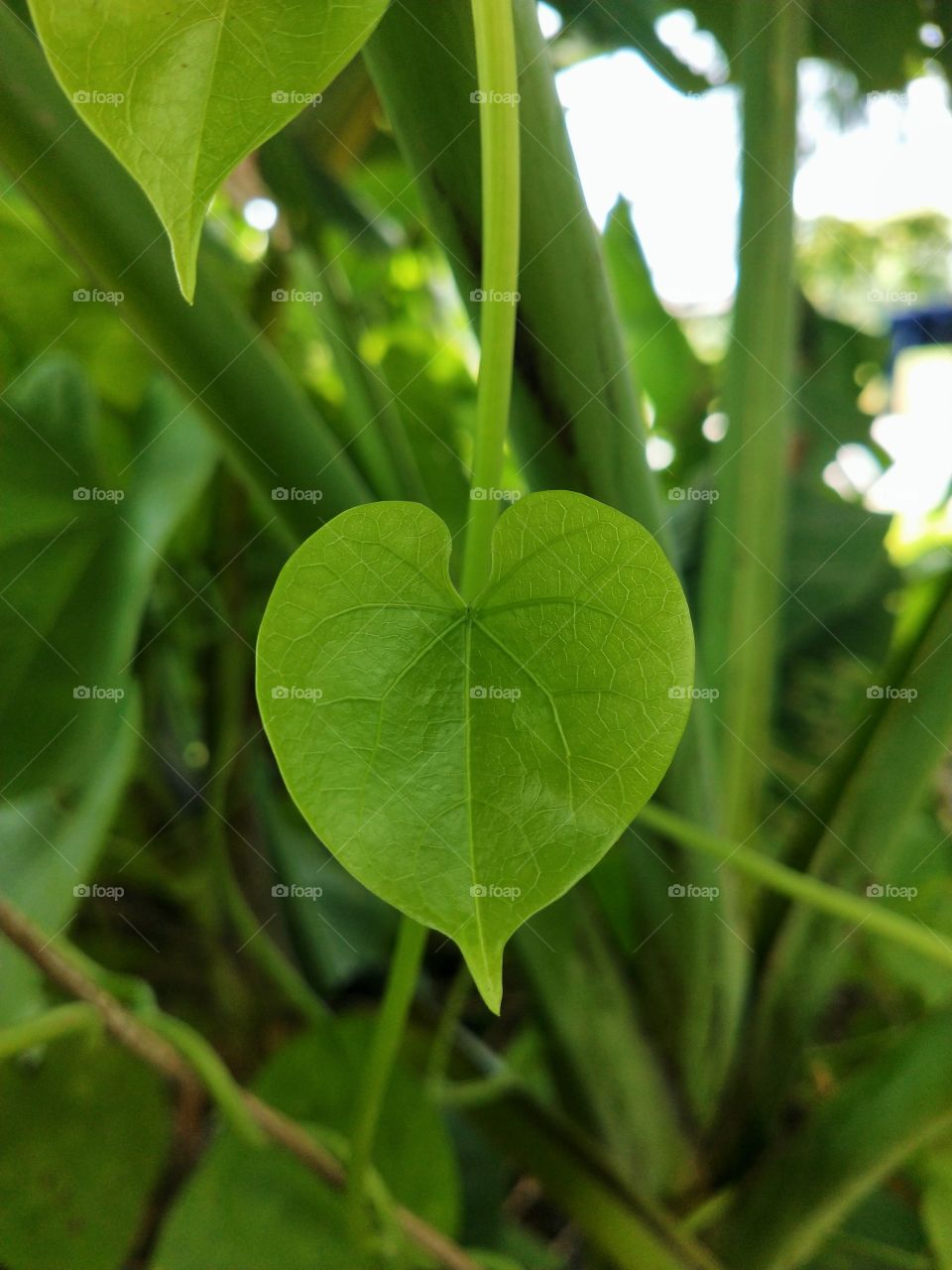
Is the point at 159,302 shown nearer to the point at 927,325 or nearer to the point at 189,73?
the point at 189,73

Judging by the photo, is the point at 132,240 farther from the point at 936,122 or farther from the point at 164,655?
the point at 936,122

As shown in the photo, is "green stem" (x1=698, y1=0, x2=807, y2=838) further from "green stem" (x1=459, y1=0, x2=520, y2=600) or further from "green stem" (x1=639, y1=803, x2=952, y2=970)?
"green stem" (x1=459, y1=0, x2=520, y2=600)

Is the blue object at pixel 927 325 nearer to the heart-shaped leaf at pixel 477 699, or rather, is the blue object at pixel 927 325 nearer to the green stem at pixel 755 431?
the green stem at pixel 755 431

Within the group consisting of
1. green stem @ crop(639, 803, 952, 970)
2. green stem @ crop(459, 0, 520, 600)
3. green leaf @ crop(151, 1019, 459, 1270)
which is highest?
green stem @ crop(459, 0, 520, 600)

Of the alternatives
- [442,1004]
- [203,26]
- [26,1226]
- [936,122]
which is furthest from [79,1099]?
[936,122]

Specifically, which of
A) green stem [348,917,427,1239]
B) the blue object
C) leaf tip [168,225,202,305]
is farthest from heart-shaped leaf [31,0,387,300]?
the blue object

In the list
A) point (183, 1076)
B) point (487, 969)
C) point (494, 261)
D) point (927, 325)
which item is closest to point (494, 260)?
point (494, 261)
